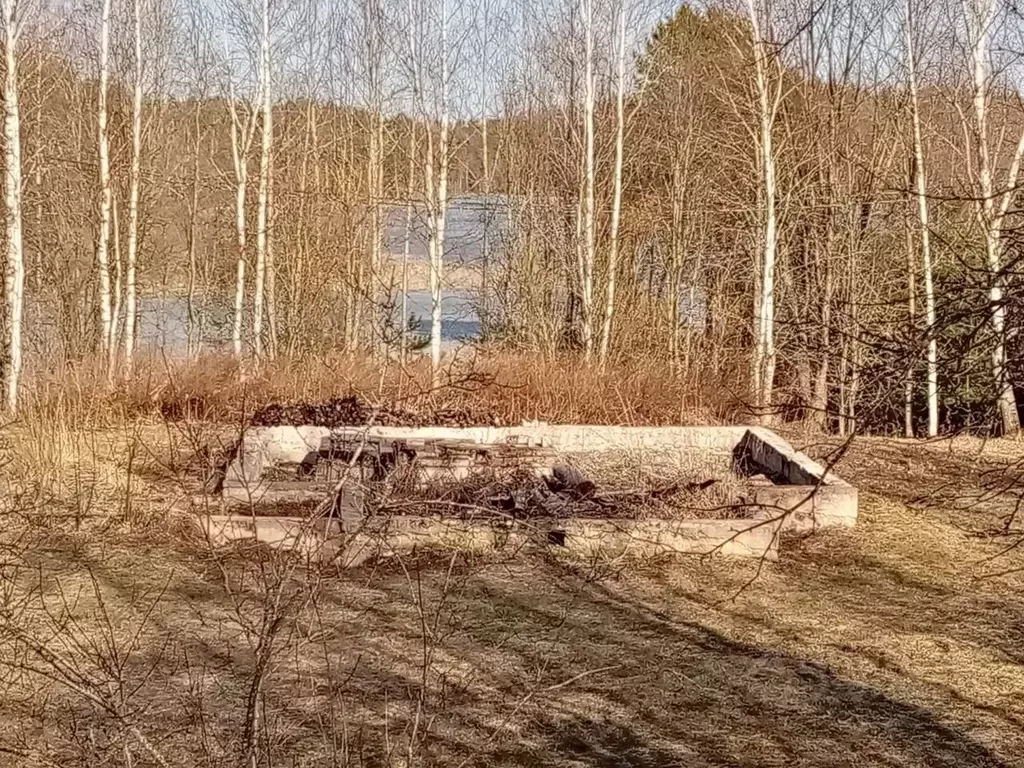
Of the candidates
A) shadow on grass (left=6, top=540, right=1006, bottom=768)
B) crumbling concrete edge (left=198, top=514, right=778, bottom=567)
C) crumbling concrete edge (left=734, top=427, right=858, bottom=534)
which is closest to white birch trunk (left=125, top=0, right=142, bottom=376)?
crumbling concrete edge (left=198, top=514, right=778, bottom=567)

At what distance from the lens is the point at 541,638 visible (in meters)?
5.54

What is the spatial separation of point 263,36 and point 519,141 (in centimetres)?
489

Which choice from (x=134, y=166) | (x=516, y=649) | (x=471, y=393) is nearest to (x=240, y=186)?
(x=134, y=166)

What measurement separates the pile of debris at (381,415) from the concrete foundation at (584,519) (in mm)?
294

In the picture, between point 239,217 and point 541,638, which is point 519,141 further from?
point 541,638

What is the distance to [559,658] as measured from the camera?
527 cm

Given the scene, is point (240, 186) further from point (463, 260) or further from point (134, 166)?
point (463, 260)

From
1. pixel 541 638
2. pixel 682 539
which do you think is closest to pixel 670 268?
pixel 682 539

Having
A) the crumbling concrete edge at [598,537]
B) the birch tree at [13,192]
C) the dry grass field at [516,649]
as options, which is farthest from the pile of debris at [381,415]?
the birch tree at [13,192]

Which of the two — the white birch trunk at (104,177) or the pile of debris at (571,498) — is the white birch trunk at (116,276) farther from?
the pile of debris at (571,498)

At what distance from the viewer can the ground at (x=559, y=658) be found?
4164mm

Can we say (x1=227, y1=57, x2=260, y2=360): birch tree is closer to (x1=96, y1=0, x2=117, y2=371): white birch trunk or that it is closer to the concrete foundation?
(x1=96, y1=0, x2=117, y2=371): white birch trunk

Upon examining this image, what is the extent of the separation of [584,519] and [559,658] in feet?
6.23

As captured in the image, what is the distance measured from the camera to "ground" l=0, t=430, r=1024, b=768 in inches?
164
